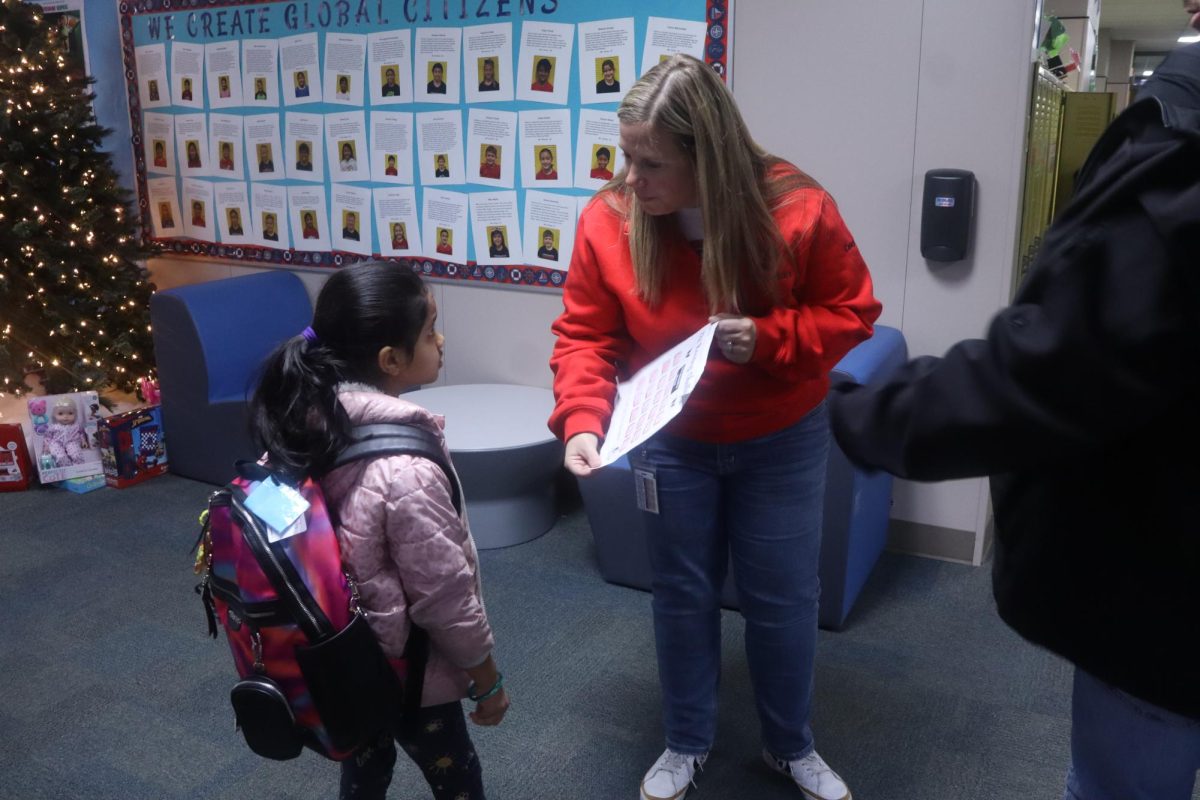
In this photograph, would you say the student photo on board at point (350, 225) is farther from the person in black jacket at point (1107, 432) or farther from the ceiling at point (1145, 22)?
the ceiling at point (1145, 22)

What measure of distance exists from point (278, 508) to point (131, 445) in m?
2.67

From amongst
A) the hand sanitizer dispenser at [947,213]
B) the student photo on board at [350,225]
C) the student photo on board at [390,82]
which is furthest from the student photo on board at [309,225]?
the hand sanitizer dispenser at [947,213]

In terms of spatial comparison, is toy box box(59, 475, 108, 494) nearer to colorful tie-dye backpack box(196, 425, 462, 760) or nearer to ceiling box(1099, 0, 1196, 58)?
colorful tie-dye backpack box(196, 425, 462, 760)

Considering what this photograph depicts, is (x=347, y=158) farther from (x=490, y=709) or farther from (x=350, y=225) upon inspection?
(x=490, y=709)

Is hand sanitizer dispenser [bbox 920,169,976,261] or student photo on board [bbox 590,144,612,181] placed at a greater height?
student photo on board [bbox 590,144,612,181]

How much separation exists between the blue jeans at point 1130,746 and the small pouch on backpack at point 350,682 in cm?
80

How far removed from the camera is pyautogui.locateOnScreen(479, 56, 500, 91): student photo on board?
311 cm

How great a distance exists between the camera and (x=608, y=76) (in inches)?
114

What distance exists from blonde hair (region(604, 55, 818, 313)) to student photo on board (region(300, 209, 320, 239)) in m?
2.47

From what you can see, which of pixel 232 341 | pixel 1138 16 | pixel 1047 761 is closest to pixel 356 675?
pixel 1047 761

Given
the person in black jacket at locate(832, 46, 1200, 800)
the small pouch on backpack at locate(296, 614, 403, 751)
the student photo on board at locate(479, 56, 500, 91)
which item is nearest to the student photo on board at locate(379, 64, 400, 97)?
the student photo on board at locate(479, 56, 500, 91)

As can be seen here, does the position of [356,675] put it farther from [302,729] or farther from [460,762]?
[460,762]

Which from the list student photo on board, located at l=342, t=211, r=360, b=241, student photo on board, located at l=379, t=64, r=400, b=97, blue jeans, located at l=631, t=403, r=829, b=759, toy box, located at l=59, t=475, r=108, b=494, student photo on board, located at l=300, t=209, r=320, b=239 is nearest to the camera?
blue jeans, located at l=631, t=403, r=829, b=759

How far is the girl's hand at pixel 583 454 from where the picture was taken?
1401 mm
